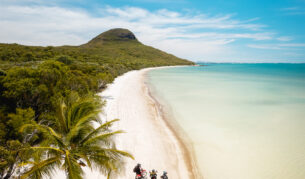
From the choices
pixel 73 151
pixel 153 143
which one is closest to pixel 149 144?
pixel 153 143

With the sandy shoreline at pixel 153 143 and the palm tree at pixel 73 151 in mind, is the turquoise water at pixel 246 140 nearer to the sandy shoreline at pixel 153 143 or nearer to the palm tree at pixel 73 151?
the sandy shoreline at pixel 153 143

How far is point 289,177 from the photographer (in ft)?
30.0

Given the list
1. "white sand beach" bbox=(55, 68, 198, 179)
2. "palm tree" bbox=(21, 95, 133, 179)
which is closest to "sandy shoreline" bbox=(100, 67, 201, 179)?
"white sand beach" bbox=(55, 68, 198, 179)

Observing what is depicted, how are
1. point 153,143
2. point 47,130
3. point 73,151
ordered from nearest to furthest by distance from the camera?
point 47,130 → point 73,151 → point 153,143

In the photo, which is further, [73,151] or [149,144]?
[149,144]

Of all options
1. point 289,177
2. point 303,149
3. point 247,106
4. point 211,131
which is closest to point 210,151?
point 211,131

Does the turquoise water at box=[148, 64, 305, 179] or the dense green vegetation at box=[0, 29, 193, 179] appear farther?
the turquoise water at box=[148, 64, 305, 179]

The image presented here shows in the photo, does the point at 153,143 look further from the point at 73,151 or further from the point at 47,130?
the point at 47,130

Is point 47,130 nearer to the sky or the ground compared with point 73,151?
nearer to the sky

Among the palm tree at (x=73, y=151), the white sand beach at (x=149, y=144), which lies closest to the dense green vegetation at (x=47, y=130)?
the palm tree at (x=73, y=151)

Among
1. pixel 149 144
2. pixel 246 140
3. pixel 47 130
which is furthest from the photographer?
pixel 246 140

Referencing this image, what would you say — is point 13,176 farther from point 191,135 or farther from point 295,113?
point 295,113

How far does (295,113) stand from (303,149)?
1213cm

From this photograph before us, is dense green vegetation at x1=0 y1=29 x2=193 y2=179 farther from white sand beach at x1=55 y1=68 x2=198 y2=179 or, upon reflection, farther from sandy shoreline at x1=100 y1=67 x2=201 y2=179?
white sand beach at x1=55 y1=68 x2=198 y2=179
